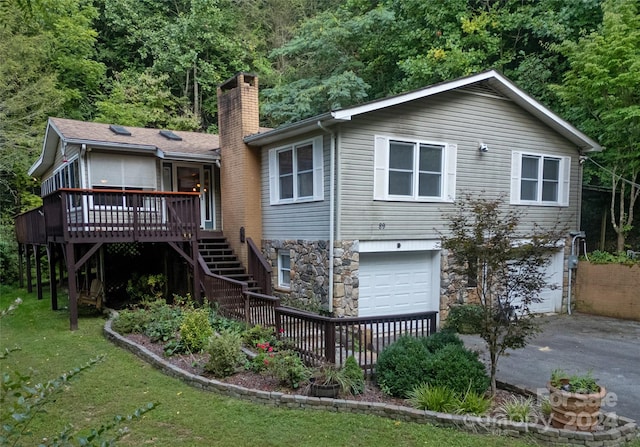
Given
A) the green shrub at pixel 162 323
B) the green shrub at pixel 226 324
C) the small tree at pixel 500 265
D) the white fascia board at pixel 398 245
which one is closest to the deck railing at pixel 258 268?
the green shrub at pixel 226 324

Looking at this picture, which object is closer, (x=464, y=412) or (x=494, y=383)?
(x=464, y=412)

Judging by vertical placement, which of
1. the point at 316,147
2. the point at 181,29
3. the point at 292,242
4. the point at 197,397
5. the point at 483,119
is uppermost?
the point at 181,29

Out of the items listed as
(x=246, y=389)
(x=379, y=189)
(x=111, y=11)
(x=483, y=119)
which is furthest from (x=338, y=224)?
(x=111, y=11)

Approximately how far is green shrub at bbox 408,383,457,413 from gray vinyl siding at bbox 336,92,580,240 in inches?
165

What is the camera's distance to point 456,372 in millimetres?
A: 5055

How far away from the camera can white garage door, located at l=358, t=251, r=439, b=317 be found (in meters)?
9.40

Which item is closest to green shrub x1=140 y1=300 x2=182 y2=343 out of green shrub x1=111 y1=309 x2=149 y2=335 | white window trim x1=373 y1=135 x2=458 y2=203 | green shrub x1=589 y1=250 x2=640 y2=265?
green shrub x1=111 y1=309 x2=149 y2=335

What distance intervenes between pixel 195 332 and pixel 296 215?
12.9ft

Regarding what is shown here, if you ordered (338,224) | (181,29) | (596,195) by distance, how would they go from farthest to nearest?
(181,29)
(596,195)
(338,224)

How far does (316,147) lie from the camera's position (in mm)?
9172

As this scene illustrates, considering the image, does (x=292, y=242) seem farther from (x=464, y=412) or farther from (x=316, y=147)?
(x=464, y=412)

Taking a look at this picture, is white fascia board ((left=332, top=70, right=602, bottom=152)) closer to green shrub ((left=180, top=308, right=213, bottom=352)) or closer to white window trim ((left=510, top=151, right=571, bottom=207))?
white window trim ((left=510, top=151, right=571, bottom=207))

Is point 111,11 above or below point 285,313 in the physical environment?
above

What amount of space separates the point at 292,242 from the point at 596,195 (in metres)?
11.6
